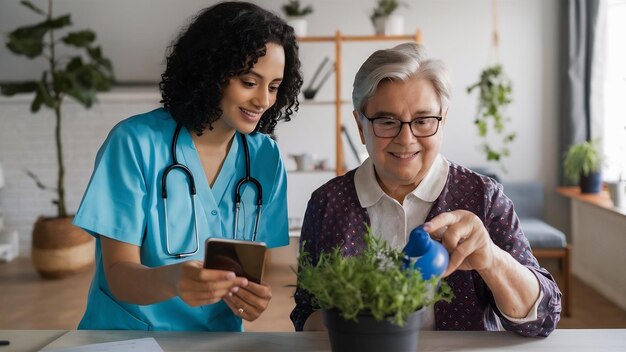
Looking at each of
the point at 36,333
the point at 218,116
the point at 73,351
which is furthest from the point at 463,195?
the point at 36,333

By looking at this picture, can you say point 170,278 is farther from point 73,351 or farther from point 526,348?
point 526,348

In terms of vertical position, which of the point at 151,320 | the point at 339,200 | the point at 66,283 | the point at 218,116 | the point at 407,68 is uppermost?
the point at 407,68

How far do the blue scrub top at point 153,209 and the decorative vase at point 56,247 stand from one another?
3.55m

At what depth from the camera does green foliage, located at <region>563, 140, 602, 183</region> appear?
15.0 ft

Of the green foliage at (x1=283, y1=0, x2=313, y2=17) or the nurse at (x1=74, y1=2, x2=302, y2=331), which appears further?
the green foliage at (x1=283, y1=0, x2=313, y2=17)

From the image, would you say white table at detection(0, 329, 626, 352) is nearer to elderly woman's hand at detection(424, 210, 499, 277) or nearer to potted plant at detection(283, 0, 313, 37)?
elderly woman's hand at detection(424, 210, 499, 277)

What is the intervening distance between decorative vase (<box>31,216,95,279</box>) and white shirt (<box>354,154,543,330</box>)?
385 centimetres

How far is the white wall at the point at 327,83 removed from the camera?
5.37 m

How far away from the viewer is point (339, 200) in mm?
1605

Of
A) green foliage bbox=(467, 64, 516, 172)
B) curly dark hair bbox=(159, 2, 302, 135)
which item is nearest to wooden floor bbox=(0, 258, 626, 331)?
green foliage bbox=(467, 64, 516, 172)

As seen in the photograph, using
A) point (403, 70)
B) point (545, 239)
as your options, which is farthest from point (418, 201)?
point (545, 239)

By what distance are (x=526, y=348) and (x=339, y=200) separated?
0.58 m

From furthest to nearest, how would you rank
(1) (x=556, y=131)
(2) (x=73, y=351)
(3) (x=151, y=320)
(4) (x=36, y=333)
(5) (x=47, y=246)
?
(1) (x=556, y=131) < (5) (x=47, y=246) < (3) (x=151, y=320) < (4) (x=36, y=333) < (2) (x=73, y=351)

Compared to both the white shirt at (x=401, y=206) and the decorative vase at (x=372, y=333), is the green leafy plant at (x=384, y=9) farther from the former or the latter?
the decorative vase at (x=372, y=333)
